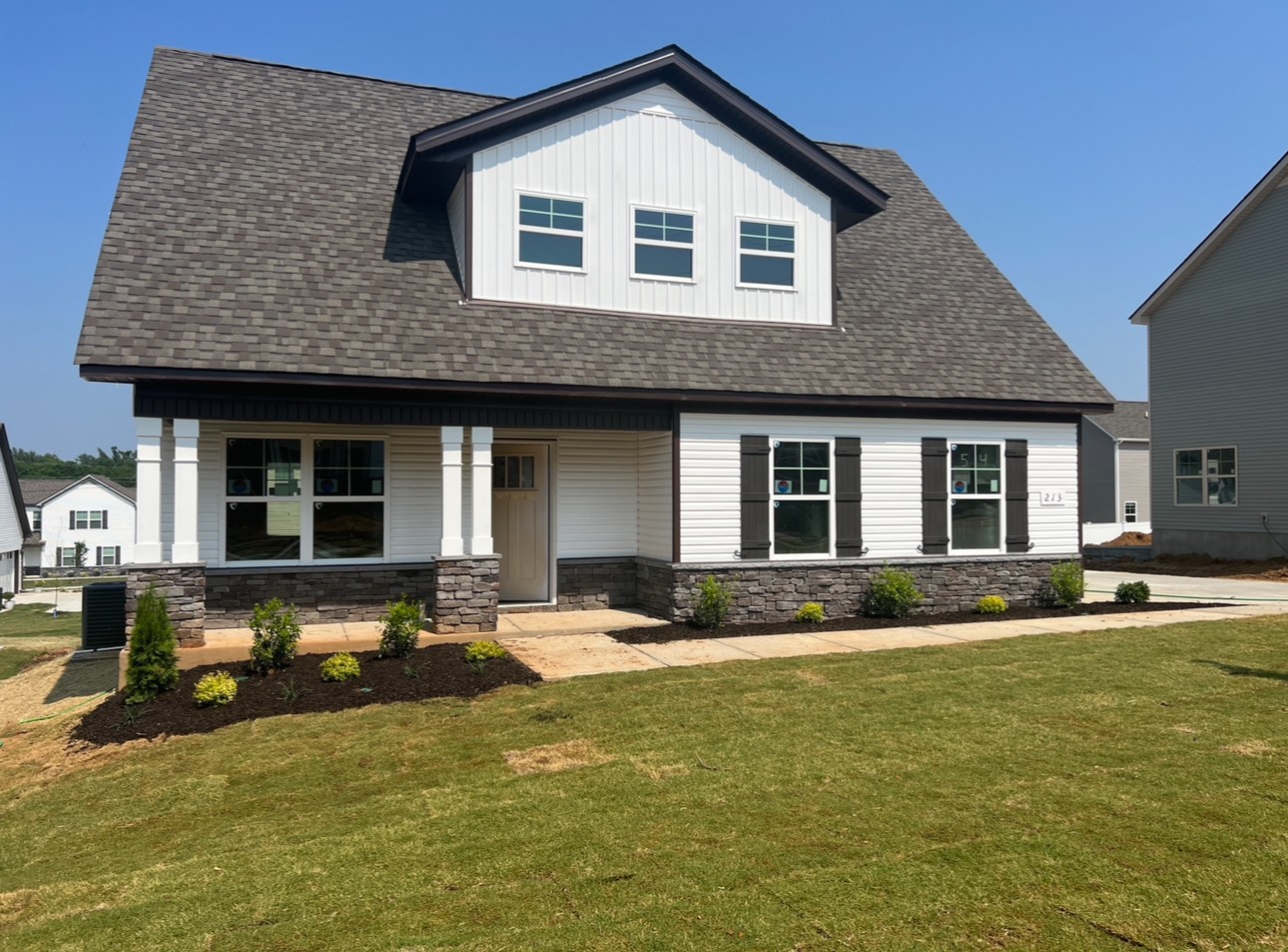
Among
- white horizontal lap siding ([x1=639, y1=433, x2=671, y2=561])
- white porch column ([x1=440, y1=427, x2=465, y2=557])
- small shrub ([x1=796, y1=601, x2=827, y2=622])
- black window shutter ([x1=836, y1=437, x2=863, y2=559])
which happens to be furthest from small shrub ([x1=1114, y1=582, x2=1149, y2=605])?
white porch column ([x1=440, y1=427, x2=465, y2=557])

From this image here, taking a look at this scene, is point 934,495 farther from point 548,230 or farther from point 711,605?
point 548,230

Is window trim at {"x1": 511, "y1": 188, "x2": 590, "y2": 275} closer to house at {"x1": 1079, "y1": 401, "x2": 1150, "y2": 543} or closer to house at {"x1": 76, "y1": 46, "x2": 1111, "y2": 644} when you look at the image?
house at {"x1": 76, "y1": 46, "x2": 1111, "y2": 644}

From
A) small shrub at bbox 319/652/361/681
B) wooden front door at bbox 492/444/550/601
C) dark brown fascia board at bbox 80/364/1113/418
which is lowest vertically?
small shrub at bbox 319/652/361/681

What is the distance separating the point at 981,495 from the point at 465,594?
8176mm

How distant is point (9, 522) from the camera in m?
48.9

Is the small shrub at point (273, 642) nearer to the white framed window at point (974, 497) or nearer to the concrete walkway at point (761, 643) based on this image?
the concrete walkway at point (761, 643)

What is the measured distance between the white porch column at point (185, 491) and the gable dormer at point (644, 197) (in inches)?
162

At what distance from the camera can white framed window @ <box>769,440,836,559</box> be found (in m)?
13.1

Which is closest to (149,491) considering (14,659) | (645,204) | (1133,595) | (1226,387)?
(14,659)

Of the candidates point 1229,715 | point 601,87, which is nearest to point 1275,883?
point 1229,715

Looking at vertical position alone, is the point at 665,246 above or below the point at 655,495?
above

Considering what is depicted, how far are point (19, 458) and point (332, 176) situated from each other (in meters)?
178

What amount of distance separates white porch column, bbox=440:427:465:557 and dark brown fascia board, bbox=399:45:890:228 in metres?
3.95

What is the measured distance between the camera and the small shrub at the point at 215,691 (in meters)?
8.33
